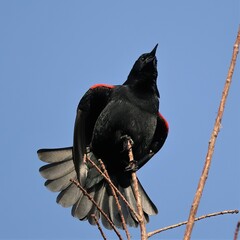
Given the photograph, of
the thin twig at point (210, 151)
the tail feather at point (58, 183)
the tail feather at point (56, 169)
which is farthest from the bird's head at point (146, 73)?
the thin twig at point (210, 151)

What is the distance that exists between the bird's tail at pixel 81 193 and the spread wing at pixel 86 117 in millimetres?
371

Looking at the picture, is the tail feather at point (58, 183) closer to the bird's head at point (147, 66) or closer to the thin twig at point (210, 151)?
the bird's head at point (147, 66)

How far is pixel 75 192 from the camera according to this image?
7.41 m

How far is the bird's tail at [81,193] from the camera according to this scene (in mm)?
7211

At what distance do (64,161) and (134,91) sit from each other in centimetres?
157

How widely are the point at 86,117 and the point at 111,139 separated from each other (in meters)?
0.64

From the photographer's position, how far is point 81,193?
291 inches

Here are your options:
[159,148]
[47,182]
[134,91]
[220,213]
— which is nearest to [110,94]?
[134,91]

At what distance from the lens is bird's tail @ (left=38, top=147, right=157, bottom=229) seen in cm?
721

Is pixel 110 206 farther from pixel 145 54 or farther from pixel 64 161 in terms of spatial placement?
pixel 145 54

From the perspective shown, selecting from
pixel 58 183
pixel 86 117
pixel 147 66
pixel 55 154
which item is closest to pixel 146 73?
pixel 147 66

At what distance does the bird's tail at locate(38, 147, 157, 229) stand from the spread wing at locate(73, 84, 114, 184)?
371mm

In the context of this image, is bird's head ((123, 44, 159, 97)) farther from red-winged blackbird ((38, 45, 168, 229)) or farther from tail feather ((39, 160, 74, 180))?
tail feather ((39, 160, 74, 180))

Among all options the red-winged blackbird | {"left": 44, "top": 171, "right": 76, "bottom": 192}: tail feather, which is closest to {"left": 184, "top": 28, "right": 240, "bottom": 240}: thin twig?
the red-winged blackbird
